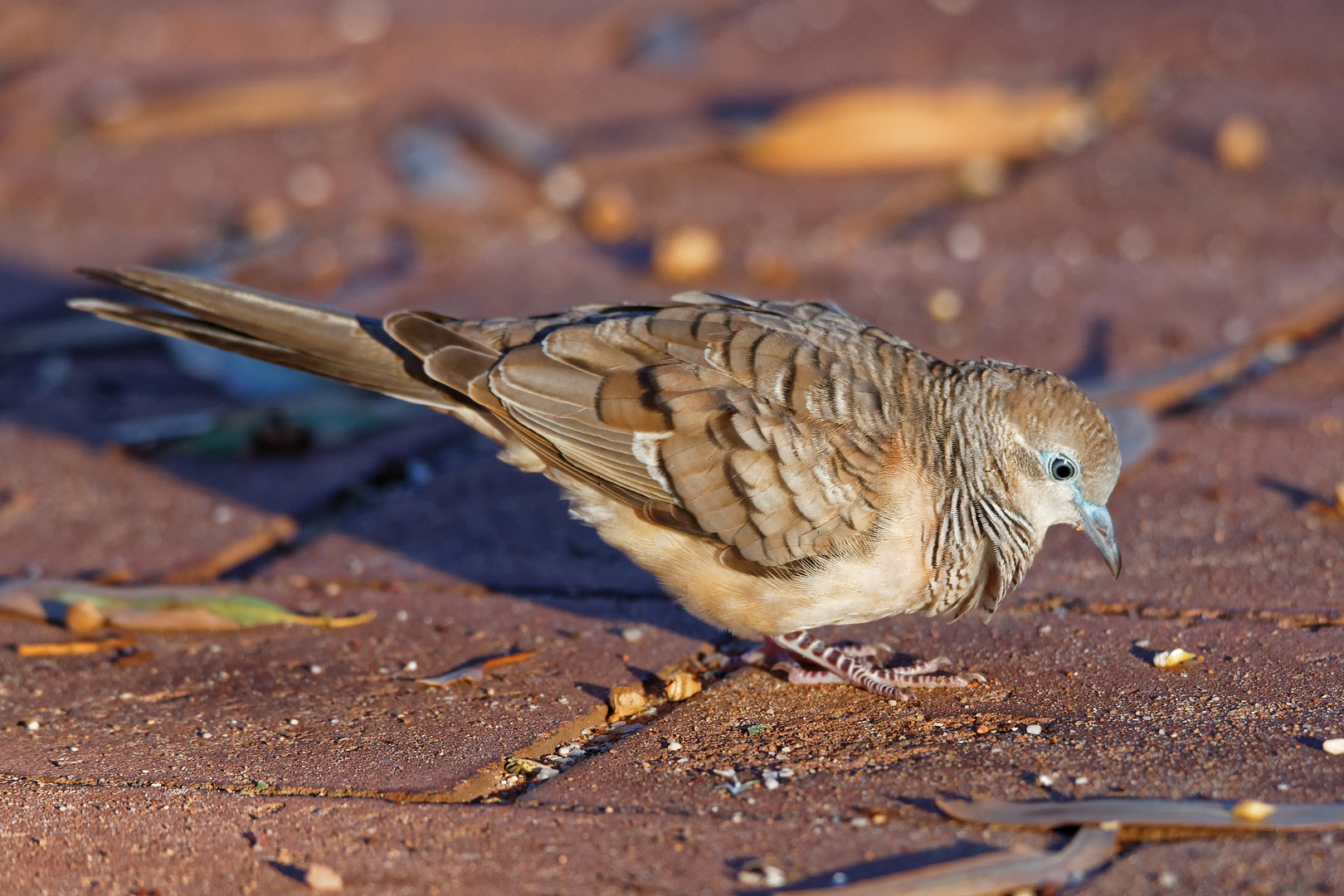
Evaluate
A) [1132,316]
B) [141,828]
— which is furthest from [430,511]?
[1132,316]

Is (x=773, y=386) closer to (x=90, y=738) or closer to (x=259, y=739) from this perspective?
(x=259, y=739)

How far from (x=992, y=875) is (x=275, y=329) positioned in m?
2.48

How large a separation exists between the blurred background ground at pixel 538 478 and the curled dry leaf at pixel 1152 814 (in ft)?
0.22

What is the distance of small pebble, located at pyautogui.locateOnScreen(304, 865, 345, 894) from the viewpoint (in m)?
2.68

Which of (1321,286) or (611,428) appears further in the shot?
(1321,286)

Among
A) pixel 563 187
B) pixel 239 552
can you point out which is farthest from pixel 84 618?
pixel 563 187

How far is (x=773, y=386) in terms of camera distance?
148 inches

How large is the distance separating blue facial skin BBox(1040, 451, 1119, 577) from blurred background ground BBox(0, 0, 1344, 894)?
11.1 inches

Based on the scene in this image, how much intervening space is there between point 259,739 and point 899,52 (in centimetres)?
747

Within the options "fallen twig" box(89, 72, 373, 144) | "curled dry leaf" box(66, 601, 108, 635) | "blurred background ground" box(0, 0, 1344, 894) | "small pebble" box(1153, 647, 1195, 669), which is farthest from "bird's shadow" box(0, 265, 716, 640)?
"fallen twig" box(89, 72, 373, 144)

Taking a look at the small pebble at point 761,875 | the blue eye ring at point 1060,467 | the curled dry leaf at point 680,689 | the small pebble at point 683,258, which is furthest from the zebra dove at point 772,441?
the small pebble at point 683,258

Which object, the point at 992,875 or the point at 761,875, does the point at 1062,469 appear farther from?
the point at 761,875

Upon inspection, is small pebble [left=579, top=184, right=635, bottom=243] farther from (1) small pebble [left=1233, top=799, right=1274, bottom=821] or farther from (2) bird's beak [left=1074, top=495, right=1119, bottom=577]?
(1) small pebble [left=1233, top=799, right=1274, bottom=821]

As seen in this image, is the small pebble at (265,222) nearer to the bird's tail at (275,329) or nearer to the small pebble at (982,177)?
the bird's tail at (275,329)
